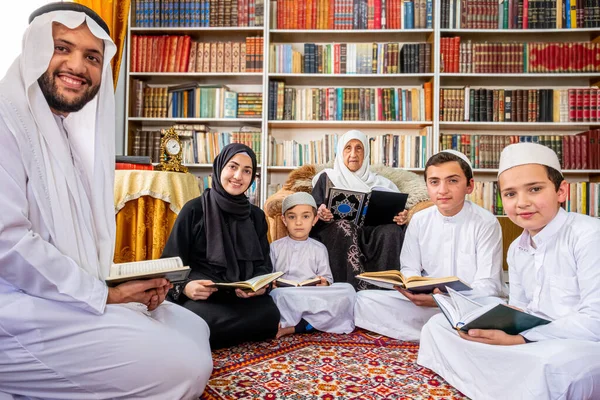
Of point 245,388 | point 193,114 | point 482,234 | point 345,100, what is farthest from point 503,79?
point 245,388

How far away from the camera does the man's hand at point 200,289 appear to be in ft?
6.07

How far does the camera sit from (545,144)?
12.5 ft

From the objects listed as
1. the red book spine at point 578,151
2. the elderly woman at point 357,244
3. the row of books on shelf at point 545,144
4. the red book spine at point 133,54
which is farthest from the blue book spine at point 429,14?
the red book spine at point 133,54

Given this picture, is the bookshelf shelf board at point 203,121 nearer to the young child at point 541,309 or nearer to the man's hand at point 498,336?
the young child at point 541,309

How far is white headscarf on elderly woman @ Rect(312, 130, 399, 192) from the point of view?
10.2ft

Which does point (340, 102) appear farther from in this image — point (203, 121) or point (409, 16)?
point (203, 121)

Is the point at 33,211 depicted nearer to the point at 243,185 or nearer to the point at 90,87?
the point at 90,87

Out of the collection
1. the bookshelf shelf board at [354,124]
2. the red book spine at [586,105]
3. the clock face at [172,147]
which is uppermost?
the red book spine at [586,105]

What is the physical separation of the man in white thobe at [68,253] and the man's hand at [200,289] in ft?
1.45

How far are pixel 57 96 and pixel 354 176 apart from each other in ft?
7.03

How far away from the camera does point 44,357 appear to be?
3.52ft

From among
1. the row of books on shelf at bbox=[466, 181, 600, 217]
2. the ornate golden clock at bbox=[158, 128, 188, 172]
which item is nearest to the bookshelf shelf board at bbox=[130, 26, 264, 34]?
the ornate golden clock at bbox=[158, 128, 188, 172]

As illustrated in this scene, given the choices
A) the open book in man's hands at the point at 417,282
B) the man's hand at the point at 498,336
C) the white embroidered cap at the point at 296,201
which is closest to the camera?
the man's hand at the point at 498,336

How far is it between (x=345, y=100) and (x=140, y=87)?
74.3 inches
